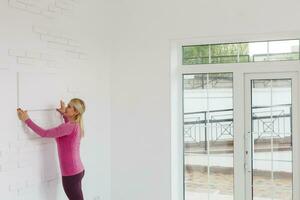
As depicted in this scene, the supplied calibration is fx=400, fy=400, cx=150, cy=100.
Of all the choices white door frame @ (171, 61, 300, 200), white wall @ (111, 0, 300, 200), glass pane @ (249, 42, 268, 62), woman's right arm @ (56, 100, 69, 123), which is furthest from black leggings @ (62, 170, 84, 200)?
glass pane @ (249, 42, 268, 62)

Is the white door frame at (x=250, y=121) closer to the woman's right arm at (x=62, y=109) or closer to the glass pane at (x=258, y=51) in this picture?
the glass pane at (x=258, y=51)

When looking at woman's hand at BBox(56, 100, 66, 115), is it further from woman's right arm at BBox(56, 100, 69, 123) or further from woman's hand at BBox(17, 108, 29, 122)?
woman's hand at BBox(17, 108, 29, 122)

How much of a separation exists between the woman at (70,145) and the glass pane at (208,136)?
144cm

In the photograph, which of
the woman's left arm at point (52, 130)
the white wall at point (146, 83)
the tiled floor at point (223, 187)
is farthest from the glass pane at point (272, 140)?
the woman's left arm at point (52, 130)

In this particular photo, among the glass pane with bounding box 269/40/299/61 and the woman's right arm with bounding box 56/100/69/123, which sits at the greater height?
the glass pane with bounding box 269/40/299/61

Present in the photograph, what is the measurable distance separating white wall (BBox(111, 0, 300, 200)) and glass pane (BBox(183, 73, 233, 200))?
0.92ft

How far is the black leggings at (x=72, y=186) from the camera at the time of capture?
377 cm

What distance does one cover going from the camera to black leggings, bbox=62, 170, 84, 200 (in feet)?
12.4

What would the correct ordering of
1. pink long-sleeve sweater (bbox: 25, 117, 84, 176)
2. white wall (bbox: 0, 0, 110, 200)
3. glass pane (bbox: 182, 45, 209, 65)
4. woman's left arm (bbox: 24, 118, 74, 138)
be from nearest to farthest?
1. white wall (bbox: 0, 0, 110, 200)
2. woman's left arm (bbox: 24, 118, 74, 138)
3. pink long-sleeve sweater (bbox: 25, 117, 84, 176)
4. glass pane (bbox: 182, 45, 209, 65)

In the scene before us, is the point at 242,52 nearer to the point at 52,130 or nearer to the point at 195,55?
the point at 195,55

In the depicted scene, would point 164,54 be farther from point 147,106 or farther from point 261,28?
point 261,28

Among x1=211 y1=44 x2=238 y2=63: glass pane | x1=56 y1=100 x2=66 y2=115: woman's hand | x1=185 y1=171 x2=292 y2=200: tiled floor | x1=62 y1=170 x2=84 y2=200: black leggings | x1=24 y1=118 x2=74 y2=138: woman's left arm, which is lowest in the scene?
x1=185 y1=171 x2=292 y2=200: tiled floor

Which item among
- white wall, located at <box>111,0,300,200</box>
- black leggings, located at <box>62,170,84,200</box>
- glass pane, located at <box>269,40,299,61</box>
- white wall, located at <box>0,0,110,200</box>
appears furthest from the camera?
white wall, located at <box>111,0,300,200</box>

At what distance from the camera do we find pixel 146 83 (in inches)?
187
